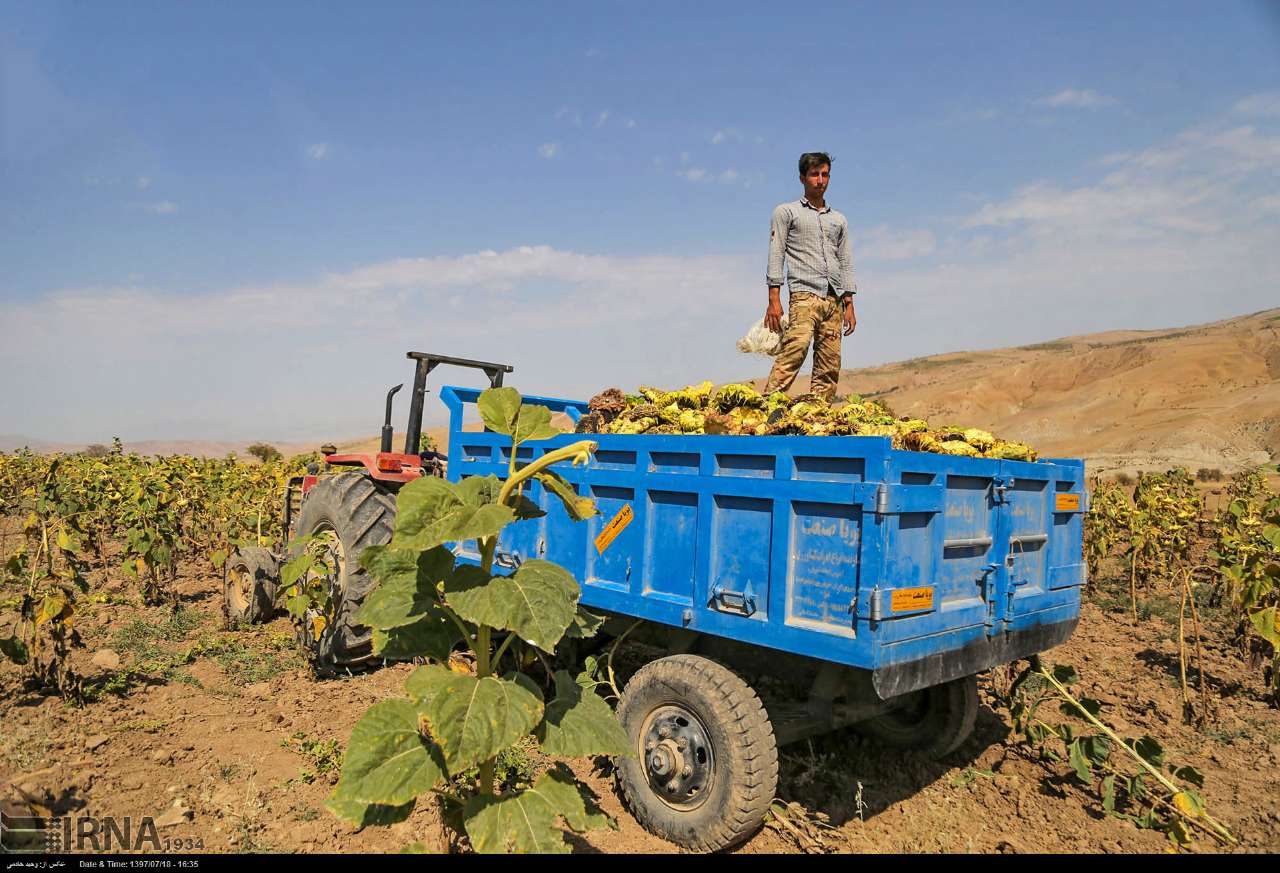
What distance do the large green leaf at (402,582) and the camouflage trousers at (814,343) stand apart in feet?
11.9

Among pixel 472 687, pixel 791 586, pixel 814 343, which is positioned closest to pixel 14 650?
pixel 472 687

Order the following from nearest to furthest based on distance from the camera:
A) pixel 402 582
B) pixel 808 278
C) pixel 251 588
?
pixel 402 582, pixel 808 278, pixel 251 588

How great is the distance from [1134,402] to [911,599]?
154 ft

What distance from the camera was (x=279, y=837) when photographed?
133 inches

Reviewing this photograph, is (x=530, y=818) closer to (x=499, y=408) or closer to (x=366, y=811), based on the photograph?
(x=366, y=811)

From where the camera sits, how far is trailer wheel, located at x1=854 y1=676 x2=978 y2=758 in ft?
14.5

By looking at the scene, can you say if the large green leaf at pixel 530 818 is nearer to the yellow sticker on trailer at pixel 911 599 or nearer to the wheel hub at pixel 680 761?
the wheel hub at pixel 680 761

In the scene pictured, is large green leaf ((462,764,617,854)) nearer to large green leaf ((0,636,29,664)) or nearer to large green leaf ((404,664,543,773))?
large green leaf ((404,664,543,773))

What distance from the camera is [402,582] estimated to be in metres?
2.48

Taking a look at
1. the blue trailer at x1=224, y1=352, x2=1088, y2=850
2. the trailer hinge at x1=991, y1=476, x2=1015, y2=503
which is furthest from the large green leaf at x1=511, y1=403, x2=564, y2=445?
the trailer hinge at x1=991, y1=476, x2=1015, y2=503
